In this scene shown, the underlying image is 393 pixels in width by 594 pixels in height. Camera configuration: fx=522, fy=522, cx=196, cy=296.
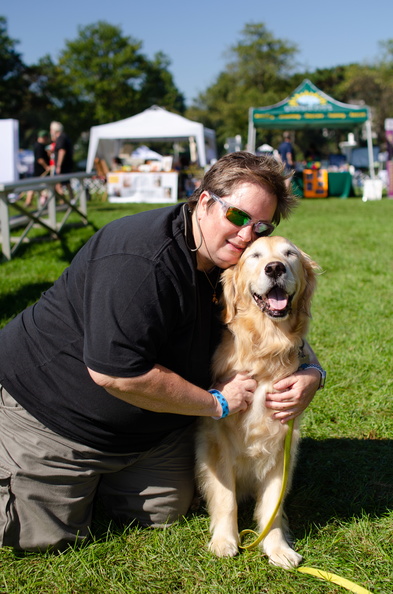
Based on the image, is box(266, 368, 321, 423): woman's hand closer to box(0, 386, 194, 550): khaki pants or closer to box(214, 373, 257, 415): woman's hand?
box(214, 373, 257, 415): woman's hand

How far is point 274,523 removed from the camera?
2.33 metres

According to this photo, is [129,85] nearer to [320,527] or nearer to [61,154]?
[61,154]

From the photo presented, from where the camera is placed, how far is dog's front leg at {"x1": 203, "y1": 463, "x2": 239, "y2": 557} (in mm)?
2289

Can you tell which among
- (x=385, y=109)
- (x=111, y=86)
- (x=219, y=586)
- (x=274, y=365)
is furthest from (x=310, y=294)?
(x=111, y=86)

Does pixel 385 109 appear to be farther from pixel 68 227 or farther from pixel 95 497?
pixel 95 497

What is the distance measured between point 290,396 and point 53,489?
110 cm

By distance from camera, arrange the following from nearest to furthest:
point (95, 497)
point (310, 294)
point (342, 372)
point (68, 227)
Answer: point (310, 294), point (95, 497), point (342, 372), point (68, 227)

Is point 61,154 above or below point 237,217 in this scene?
above

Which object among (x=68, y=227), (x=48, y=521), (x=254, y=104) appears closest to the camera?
(x=48, y=521)

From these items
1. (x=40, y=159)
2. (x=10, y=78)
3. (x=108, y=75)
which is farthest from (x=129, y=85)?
(x=40, y=159)

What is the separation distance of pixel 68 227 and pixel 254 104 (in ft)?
141

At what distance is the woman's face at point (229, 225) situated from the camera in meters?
2.14

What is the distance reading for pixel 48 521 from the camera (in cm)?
222

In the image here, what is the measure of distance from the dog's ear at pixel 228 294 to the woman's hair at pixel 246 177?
1.11ft
